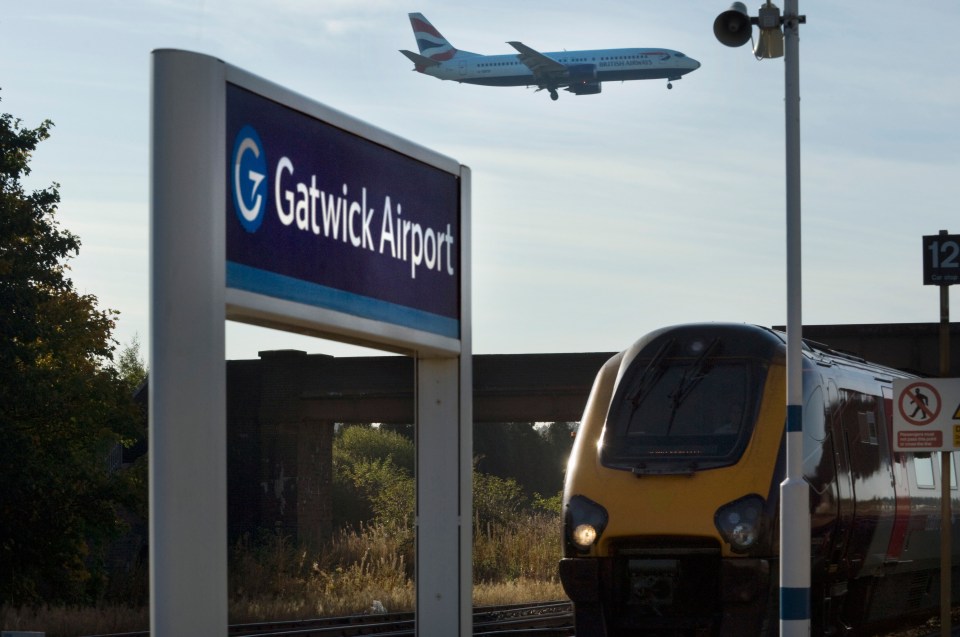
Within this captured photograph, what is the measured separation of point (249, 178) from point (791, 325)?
5.70 meters

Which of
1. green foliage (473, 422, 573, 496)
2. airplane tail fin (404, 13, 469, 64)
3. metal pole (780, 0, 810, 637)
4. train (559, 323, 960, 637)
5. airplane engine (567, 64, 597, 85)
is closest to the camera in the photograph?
metal pole (780, 0, 810, 637)

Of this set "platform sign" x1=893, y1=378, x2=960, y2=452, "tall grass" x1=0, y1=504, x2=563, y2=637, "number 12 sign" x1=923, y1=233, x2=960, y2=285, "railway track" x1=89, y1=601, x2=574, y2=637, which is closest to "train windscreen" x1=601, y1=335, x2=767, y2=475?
"platform sign" x1=893, y1=378, x2=960, y2=452

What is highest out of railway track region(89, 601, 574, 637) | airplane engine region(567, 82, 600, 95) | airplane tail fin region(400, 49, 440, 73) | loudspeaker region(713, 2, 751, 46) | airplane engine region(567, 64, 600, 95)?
airplane tail fin region(400, 49, 440, 73)

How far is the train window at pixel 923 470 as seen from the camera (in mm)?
15681

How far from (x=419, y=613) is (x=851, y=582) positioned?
17.8 ft

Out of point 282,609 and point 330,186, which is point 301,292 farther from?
point 282,609

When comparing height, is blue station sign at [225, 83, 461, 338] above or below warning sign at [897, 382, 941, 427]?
above

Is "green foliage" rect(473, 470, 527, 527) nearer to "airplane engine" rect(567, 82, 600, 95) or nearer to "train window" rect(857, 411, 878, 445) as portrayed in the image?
"train window" rect(857, 411, 878, 445)

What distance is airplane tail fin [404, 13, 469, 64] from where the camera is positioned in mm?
101188

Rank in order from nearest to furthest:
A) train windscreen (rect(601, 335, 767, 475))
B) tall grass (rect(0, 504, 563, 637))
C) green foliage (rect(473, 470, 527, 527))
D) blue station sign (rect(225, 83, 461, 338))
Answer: blue station sign (rect(225, 83, 461, 338))
train windscreen (rect(601, 335, 767, 475))
tall grass (rect(0, 504, 563, 637))
green foliage (rect(473, 470, 527, 527))

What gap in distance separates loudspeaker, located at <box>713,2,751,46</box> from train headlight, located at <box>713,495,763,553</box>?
12.5ft

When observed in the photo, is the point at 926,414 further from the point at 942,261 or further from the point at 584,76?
the point at 584,76

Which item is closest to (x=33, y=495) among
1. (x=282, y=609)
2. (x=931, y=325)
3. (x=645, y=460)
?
(x=282, y=609)

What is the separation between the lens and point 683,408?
12.7 meters
